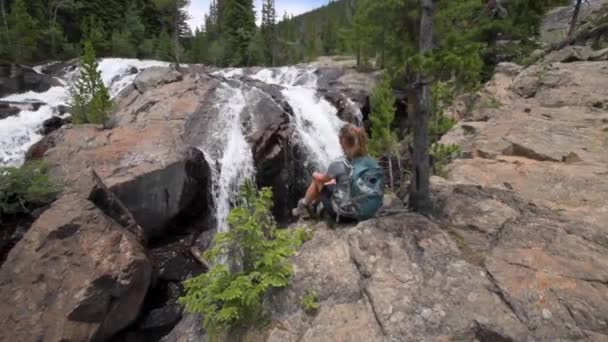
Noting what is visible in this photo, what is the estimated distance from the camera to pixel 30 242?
19.9 ft

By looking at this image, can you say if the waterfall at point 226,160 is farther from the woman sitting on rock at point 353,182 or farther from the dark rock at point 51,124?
the dark rock at point 51,124

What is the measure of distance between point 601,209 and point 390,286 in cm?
337

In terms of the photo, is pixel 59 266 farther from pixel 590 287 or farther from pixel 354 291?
pixel 590 287

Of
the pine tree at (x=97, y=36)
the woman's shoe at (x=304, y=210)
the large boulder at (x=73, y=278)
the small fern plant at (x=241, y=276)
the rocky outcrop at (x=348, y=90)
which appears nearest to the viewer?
the small fern plant at (x=241, y=276)

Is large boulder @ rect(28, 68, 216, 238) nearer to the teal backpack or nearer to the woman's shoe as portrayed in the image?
the woman's shoe

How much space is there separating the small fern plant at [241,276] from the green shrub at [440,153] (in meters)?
4.13

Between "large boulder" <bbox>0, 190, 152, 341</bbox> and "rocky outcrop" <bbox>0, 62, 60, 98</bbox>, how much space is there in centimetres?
1554

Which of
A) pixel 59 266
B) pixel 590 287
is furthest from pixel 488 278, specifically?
pixel 59 266

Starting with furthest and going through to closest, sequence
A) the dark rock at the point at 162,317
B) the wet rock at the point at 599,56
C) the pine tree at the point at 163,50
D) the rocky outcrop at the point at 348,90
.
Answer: the pine tree at the point at 163,50, the rocky outcrop at the point at 348,90, the wet rock at the point at 599,56, the dark rock at the point at 162,317

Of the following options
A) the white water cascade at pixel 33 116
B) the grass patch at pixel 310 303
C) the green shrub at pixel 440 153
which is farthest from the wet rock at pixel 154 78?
the grass patch at pixel 310 303

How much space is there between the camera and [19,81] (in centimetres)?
1767

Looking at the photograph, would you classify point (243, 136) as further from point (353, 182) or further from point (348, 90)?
point (348, 90)

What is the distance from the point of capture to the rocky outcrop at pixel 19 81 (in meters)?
17.3

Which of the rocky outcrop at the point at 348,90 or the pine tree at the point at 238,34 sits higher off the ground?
the pine tree at the point at 238,34
